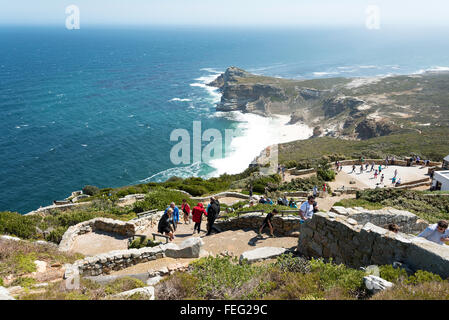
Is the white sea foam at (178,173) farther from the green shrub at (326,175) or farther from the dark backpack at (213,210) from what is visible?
the dark backpack at (213,210)

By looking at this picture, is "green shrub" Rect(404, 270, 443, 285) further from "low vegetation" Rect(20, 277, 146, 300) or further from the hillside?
the hillside

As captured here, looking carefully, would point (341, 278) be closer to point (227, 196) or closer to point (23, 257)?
point (23, 257)

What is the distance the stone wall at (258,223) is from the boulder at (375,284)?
5.93 metres

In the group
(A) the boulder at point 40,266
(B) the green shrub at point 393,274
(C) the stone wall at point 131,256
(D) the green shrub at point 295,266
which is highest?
(B) the green shrub at point 393,274

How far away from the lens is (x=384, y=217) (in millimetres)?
10070

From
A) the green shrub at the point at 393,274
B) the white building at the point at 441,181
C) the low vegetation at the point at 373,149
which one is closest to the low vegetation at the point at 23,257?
the green shrub at the point at 393,274

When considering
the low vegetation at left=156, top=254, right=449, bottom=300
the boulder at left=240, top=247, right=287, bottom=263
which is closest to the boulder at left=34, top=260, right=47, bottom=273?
the low vegetation at left=156, top=254, right=449, bottom=300

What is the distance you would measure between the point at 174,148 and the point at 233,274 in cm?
5583

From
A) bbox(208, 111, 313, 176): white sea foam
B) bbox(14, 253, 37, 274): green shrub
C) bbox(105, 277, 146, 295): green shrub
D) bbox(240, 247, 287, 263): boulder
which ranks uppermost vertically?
bbox(105, 277, 146, 295): green shrub

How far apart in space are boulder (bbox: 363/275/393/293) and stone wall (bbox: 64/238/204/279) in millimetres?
5344

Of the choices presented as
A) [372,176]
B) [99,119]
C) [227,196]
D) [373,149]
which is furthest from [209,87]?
[227,196]

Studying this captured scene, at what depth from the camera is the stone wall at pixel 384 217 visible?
9.86 m

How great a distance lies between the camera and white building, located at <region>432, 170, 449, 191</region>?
64.4 feet
